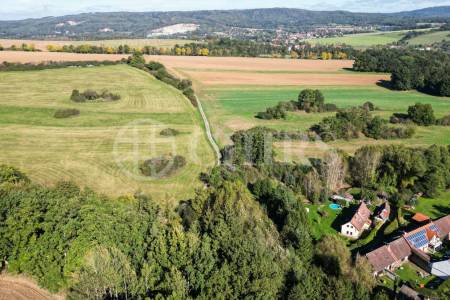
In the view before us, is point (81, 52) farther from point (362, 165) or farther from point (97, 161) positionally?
point (362, 165)

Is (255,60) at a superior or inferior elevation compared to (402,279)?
superior

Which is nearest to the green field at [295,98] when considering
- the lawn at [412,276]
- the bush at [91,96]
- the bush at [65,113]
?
the bush at [91,96]

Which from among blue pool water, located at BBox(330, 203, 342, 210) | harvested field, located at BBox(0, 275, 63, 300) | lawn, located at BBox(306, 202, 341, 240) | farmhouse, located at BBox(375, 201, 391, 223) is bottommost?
lawn, located at BBox(306, 202, 341, 240)

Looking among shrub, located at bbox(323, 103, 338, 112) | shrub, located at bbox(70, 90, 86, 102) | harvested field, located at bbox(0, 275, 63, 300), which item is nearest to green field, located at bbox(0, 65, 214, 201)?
shrub, located at bbox(70, 90, 86, 102)

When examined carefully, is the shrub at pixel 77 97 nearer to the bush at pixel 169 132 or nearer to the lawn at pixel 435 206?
the bush at pixel 169 132

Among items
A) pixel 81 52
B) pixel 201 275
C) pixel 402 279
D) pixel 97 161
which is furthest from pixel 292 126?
pixel 81 52

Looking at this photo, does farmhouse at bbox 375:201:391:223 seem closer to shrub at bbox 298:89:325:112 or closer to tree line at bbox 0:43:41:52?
shrub at bbox 298:89:325:112

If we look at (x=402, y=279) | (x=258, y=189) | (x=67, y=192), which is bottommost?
(x=402, y=279)
